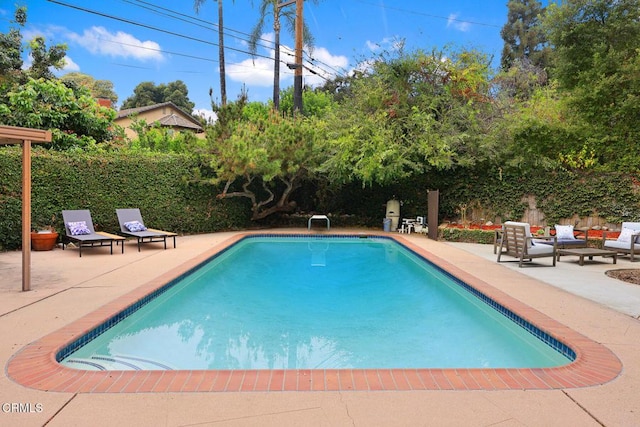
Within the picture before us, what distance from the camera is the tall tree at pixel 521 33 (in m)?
36.1

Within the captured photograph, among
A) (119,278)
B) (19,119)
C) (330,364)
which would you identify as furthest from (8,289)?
(19,119)

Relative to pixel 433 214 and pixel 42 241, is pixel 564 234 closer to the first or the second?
pixel 433 214

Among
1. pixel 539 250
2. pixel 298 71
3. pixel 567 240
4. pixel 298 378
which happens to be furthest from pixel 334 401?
pixel 298 71

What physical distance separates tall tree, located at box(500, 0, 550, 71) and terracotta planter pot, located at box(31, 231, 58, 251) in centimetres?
3474

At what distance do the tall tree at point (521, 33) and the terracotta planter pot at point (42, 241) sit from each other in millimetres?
34737

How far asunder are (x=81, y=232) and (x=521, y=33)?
3796 cm

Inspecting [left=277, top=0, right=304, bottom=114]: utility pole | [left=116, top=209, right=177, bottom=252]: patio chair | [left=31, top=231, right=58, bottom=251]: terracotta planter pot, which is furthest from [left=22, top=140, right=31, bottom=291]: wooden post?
[left=277, top=0, right=304, bottom=114]: utility pole

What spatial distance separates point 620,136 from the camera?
6.65 metres

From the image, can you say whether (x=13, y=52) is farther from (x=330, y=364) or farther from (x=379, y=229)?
(x=330, y=364)

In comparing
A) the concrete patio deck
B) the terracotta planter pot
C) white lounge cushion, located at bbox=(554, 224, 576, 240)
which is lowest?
the concrete patio deck

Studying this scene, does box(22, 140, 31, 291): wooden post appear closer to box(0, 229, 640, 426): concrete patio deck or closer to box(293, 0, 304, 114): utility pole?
box(0, 229, 640, 426): concrete patio deck

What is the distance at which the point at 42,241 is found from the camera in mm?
10500

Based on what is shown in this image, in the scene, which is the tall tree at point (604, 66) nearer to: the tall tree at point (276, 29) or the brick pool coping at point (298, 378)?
the brick pool coping at point (298, 378)

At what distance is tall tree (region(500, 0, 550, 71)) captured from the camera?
3606 centimetres
